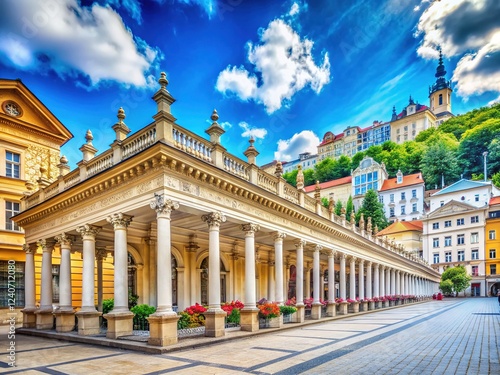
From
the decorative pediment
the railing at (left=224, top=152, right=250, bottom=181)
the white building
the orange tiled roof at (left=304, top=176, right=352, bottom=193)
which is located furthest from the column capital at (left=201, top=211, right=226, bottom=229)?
the orange tiled roof at (left=304, top=176, right=352, bottom=193)

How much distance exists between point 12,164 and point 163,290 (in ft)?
54.9

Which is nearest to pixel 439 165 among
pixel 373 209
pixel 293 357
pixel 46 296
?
pixel 373 209

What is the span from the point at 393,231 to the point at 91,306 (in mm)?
71399

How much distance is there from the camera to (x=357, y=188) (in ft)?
308

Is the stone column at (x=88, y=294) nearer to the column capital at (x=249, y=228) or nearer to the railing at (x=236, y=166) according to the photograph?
the railing at (x=236, y=166)

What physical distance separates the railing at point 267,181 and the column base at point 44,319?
12531 mm

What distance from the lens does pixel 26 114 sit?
22.2 m

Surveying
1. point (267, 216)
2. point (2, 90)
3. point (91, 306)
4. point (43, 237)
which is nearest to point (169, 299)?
point (91, 306)

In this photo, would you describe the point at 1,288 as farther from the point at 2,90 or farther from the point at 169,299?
the point at 169,299

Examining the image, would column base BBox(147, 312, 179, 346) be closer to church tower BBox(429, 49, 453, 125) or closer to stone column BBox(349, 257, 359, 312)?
stone column BBox(349, 257, 359, 312)

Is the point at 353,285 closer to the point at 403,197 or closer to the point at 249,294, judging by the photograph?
the point at 249,294

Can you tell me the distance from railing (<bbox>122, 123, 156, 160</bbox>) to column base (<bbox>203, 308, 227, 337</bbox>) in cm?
666

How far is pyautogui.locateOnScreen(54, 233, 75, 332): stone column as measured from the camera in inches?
621

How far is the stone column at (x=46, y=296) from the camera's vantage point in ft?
56.5
